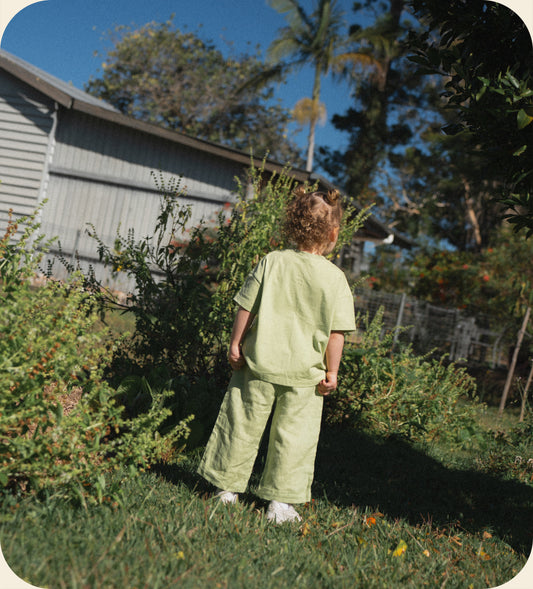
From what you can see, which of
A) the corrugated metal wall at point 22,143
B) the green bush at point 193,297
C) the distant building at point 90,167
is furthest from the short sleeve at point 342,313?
the corrugated metal wall at point 22,143

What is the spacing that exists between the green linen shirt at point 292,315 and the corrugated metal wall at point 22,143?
969 centimetres

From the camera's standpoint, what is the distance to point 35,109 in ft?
36.1

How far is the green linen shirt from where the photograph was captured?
8.29ft

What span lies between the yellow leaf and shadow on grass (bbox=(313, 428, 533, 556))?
20.1 inches

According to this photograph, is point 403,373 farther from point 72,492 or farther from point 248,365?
point 72,492

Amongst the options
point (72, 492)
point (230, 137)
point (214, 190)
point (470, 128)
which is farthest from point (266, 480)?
point (230, 137)

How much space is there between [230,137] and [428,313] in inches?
606

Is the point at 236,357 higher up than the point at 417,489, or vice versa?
the point at 236,357

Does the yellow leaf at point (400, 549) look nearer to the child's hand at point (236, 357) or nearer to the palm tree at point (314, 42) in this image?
the child's hand at point (236, 357)

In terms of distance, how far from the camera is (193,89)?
77.9 ft

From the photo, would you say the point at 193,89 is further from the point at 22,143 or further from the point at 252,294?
the point at 252,294

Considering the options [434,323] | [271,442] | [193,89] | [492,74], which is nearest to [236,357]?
[271,442]

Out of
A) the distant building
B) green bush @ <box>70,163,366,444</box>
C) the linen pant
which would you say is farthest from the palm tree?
the distant building

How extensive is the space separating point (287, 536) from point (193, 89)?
23.7m
